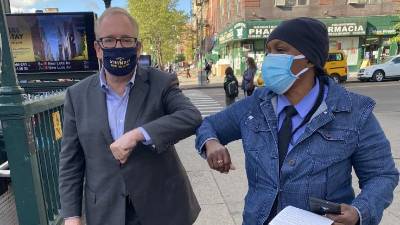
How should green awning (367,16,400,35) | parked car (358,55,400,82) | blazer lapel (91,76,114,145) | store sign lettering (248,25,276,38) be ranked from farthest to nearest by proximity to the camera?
green awning (367,16,400,35)
store sign lettering (248,25,276,38)
parked car (358,55,400,82)
blazer lapel (91,76,114,145)

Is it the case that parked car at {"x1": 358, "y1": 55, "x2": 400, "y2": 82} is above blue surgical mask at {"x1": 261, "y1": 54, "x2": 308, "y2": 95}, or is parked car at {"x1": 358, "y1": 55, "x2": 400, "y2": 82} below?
below

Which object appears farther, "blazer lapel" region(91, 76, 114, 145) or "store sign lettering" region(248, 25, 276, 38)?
"store sign lettering" region(248, 25, 276, 38)

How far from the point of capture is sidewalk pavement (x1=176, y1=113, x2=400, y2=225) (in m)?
4.10

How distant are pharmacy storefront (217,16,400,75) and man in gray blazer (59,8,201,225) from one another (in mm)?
26327

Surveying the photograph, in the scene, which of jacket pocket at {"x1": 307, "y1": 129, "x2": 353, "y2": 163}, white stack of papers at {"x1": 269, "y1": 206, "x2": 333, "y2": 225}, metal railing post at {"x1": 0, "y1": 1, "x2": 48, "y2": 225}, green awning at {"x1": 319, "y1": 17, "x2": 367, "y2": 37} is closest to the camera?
white stack of papers at {"x1": 269, "y1": 206, "x2": 333, "y2": 225}

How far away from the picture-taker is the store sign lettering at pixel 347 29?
28.2 metres

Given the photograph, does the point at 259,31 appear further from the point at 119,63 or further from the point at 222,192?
the point at 119,63

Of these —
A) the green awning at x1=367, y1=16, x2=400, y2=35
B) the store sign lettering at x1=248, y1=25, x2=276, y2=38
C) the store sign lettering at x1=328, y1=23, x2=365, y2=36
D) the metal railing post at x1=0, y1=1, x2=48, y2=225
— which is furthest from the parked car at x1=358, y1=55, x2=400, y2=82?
the metal railing post at x1=0, y1=1, x2=48, y2=225

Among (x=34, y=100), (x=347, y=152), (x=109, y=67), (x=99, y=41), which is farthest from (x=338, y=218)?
(x=34, y=100)

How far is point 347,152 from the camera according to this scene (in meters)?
1.63

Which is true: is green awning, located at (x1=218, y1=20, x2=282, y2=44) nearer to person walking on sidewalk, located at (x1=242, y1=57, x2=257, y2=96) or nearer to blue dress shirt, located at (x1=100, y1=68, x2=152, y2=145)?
person walking on sidewalk, located at (x1=242, y1=57, x2=257, y2=96)

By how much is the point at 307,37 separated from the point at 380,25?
98.9 ft

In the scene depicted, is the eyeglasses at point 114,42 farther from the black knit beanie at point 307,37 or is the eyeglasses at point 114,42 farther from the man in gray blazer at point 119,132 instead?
the black knit beanie at point 307,37

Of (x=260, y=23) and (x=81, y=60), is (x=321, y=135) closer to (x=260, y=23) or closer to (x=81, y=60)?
(x=81, y=60)
